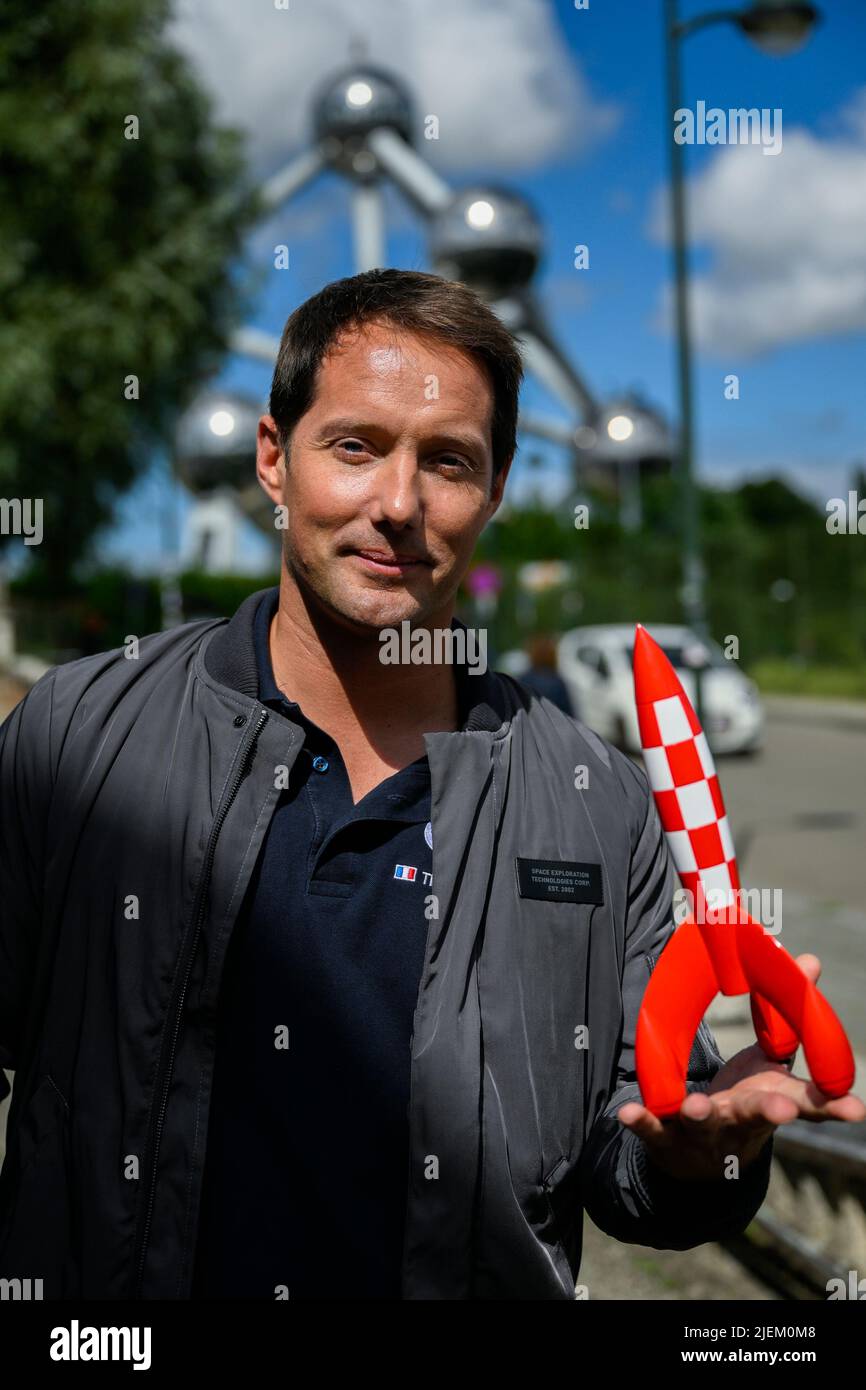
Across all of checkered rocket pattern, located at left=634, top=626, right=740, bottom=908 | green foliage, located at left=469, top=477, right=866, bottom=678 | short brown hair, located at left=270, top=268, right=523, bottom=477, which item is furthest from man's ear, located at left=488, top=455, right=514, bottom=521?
green foliage, located at left=469, top=477, right=866, bottom=678

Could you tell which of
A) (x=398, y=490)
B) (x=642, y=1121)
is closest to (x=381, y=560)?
(x=398, y=490)

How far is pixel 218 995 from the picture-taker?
1681 mm

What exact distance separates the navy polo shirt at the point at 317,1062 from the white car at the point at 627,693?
14272mm

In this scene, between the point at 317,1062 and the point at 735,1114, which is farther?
the point at 317,1062

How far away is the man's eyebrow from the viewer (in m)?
1.85

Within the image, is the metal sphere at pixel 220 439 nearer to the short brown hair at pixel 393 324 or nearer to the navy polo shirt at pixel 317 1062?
the short brown hair at pixel 393 324

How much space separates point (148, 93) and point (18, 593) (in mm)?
13947

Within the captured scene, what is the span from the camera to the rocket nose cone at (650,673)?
173cm

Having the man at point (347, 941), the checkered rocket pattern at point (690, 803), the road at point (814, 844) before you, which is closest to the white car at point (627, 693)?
the road at point (814, 844)

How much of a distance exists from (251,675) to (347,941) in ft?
1.38

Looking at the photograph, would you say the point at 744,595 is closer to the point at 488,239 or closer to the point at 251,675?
the point at 488,239

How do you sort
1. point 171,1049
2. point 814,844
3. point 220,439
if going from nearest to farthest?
point 171,1049 → point 220,439 → point 814,844

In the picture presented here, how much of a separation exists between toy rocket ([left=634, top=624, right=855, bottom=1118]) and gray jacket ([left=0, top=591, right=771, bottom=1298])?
15cm
